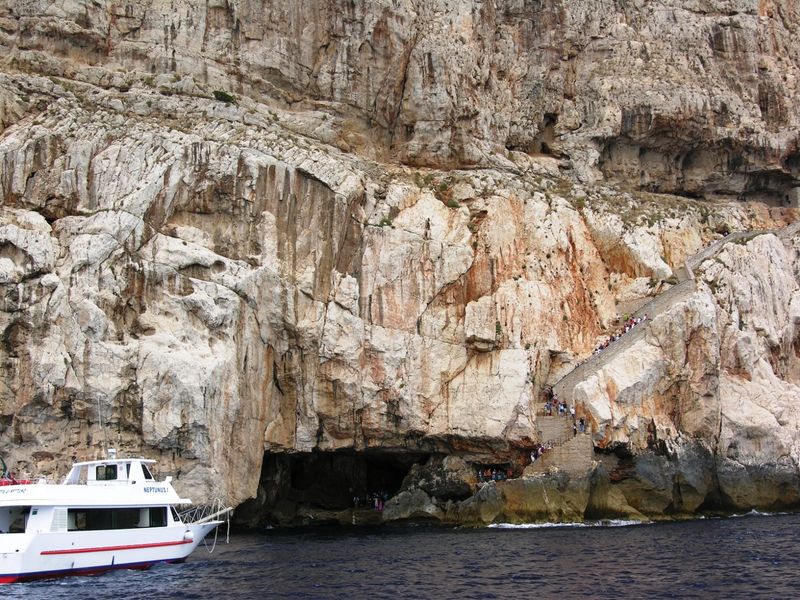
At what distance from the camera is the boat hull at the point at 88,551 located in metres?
29.8

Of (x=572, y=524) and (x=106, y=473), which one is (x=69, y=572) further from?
(x=572, y=524)

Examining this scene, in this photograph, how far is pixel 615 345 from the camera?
46.5 meters

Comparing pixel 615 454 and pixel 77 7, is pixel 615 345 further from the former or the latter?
pixel 77 7

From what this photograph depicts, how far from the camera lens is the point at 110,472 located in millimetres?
33719

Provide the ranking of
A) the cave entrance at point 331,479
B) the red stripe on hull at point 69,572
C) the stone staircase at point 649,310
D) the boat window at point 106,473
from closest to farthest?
the red stripe on hull at point 69,572
the boat window at point 106,473
the stone staircase at point 649,310
the cave entrance at point 331,479

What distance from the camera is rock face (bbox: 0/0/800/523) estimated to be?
3944 centimetres

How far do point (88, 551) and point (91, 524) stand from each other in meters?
0.90

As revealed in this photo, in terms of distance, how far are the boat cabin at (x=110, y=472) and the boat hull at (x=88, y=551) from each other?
1898 mm

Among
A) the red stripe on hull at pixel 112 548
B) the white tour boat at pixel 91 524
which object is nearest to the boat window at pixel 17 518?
the white tour boat at pixel 91 524

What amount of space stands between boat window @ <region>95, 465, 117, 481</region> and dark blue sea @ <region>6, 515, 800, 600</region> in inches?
133

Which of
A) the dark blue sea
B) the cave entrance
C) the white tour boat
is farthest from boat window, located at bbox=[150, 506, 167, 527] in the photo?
the cave entrance

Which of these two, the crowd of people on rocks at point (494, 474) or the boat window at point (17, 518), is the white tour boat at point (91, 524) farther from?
the crowd of people on rocks at point (494, 474)

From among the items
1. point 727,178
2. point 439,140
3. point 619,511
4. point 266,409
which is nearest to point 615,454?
point 619,511

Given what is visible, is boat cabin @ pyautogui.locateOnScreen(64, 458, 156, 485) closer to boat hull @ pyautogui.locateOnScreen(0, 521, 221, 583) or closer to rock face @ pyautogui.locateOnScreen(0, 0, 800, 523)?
boat hull @ pyautogui.locateOnScreen(0, 521, 221, 583)
